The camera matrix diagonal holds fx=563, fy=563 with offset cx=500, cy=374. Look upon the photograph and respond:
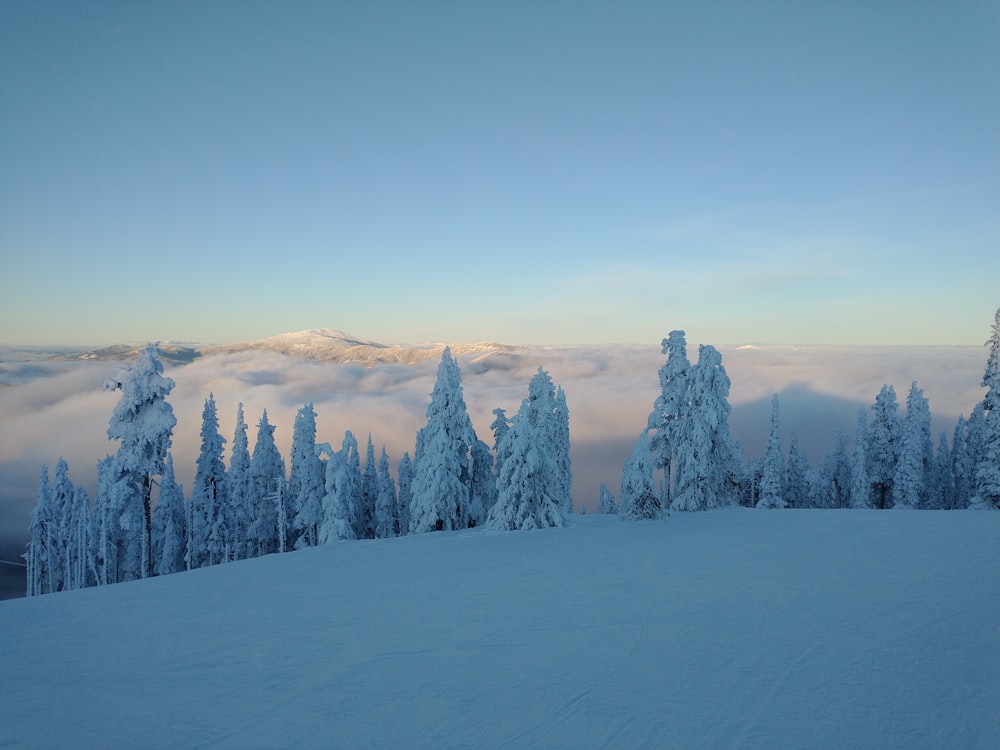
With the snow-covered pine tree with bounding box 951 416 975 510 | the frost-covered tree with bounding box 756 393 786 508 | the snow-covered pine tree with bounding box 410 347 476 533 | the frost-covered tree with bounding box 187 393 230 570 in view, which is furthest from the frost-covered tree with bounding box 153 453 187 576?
the snow-covered pine tree with bounding box 951 416 975 510

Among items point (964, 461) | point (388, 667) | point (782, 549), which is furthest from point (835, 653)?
point (964, 461)

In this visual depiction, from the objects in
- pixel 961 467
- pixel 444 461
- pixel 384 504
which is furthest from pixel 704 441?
pixel 961 467

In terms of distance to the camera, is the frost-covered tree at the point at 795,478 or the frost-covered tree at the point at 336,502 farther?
the frost-covered tree at the point at 795,478

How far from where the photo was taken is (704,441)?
134 feet

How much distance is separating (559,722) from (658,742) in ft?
5.15

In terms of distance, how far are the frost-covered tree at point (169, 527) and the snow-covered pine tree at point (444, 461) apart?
105 ft

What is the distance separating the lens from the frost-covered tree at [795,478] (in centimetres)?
6525

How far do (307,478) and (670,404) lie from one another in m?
31.5

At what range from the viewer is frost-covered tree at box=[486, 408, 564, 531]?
111ft

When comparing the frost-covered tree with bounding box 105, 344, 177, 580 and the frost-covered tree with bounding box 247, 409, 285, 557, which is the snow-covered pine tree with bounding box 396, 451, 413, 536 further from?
the frost-covered tree with bounding box 105, 344, 177, 580

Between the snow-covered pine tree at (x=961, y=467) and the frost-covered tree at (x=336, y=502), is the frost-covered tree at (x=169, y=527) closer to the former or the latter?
the frost-covered tree at (x=336, y=502)

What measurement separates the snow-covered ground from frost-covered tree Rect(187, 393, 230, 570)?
31971mm

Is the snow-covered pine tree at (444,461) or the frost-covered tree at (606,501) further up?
the snow-covered pine tree at (444,461)

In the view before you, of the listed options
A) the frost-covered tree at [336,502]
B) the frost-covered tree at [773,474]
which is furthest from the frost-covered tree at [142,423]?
the frost-covered tree at [773,474]
